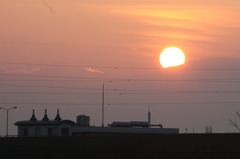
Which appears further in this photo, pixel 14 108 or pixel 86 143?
pixel 14 108

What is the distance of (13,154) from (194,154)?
70.4 feet

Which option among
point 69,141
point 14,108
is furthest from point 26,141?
point 14,108

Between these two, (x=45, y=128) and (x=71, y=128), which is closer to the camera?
(x=71, y=128)

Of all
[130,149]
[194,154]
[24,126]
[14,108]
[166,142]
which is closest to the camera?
[194,154]

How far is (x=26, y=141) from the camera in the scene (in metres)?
94.4

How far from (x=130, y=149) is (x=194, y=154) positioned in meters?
8.89

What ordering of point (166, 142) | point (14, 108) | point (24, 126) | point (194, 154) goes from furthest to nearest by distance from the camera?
1. point (24, 126)
2. point (14, 108)
3. point (166, 142)
4. point (194, 154)

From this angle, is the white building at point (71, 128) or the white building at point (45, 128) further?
the white building at point (45, 128)

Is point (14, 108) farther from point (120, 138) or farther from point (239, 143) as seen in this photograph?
point (239, 143)

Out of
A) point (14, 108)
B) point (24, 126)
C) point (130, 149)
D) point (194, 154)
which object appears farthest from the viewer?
point (24, 126)

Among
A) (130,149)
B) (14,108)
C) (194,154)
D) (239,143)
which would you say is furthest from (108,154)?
(14,108)

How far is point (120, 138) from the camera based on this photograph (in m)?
95.4

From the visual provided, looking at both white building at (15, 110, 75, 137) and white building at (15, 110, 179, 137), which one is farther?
white building at (15, 110, 75, 137)

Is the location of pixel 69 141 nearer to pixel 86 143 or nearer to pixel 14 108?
pixel 86 143
